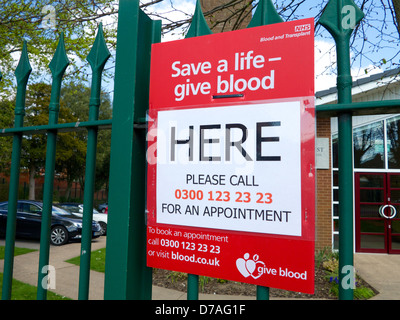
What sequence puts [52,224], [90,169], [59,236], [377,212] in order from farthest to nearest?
[59,236]
[52,224]
[377,212]
[90,169]

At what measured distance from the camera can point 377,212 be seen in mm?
10359

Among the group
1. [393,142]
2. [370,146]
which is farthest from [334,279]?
[393,142]

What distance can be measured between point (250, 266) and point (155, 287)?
16.7 feet

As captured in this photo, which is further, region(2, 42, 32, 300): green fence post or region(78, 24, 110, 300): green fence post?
region(2, 42, 32, 300): green fence post

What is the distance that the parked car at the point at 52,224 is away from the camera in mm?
11383

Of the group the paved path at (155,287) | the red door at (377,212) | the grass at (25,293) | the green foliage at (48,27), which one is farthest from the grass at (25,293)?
the red door at (377,212)

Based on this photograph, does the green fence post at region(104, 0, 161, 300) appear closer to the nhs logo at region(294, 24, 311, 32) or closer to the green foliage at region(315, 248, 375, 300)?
the nhs logo at region(294, 24, 311, 32)

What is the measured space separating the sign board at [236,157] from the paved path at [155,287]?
4146mm

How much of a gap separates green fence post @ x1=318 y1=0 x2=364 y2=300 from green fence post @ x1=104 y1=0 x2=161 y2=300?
2.72ft

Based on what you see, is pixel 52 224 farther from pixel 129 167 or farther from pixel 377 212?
pixel 129 167

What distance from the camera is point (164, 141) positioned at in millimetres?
1490

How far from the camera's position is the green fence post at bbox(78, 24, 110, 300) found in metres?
1.67

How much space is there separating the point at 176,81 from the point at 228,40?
0.94ft

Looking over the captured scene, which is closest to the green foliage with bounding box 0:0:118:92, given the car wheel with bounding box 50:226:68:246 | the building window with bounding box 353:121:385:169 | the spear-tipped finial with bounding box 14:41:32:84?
the spear-tipped finial with bounding box 14:41:32:84
